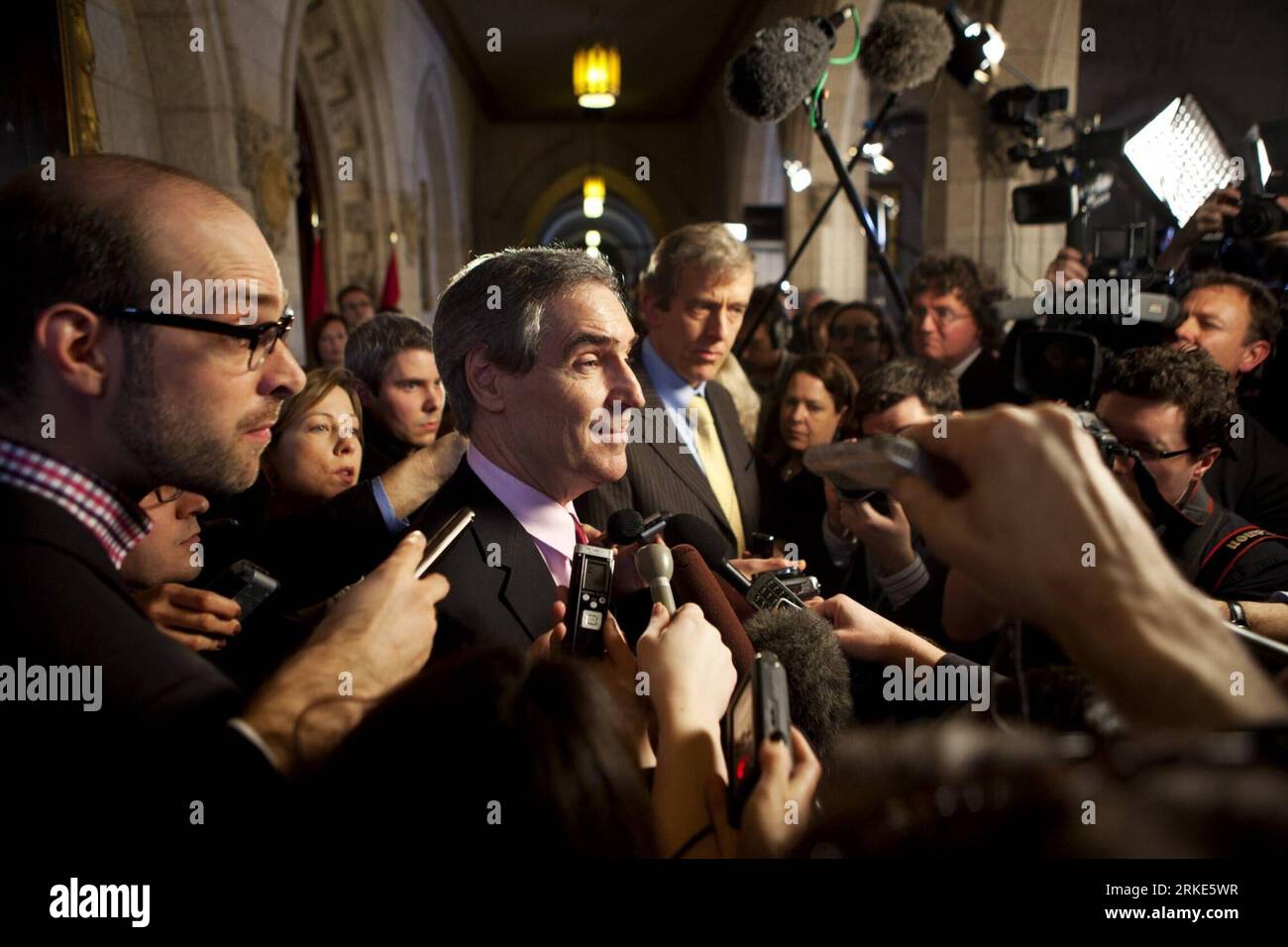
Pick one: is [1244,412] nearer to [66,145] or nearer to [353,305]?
[66,145]

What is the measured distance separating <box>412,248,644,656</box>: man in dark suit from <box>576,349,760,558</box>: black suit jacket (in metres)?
0.63

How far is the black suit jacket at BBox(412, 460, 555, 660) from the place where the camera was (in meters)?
1.56

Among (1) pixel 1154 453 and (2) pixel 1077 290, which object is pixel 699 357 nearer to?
(2) pixel 1077 290

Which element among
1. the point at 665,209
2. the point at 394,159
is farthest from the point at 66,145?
the point at 665,209

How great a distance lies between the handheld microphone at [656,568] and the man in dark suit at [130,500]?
0.36 meters

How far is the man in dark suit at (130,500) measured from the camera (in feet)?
3.06

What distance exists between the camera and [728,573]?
1.76m

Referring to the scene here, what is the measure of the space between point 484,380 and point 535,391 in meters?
0.13

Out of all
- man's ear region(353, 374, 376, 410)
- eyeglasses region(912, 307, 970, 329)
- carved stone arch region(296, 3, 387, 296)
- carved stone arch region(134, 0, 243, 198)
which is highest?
carved stone arch region(296, 3, 387, 296)

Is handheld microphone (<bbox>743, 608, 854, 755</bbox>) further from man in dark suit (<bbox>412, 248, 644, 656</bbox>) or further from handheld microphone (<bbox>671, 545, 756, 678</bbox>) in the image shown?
man in dark suit (<bbox>412, 248, 644, 656</bbox>)

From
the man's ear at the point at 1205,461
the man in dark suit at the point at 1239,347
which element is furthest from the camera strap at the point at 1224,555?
the man in dark suit at the point at 1239,347

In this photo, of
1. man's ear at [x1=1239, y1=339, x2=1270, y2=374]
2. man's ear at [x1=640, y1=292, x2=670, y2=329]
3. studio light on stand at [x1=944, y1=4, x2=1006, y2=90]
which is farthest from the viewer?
studio light on stand at [x1=944, y1=4, x2=1006, y2=90]

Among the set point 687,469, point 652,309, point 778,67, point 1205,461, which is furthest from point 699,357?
point 1205,461

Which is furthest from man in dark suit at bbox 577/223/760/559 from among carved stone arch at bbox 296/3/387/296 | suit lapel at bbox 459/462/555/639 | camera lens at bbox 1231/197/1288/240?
carved stone arch at bbox 296/3/387/296
